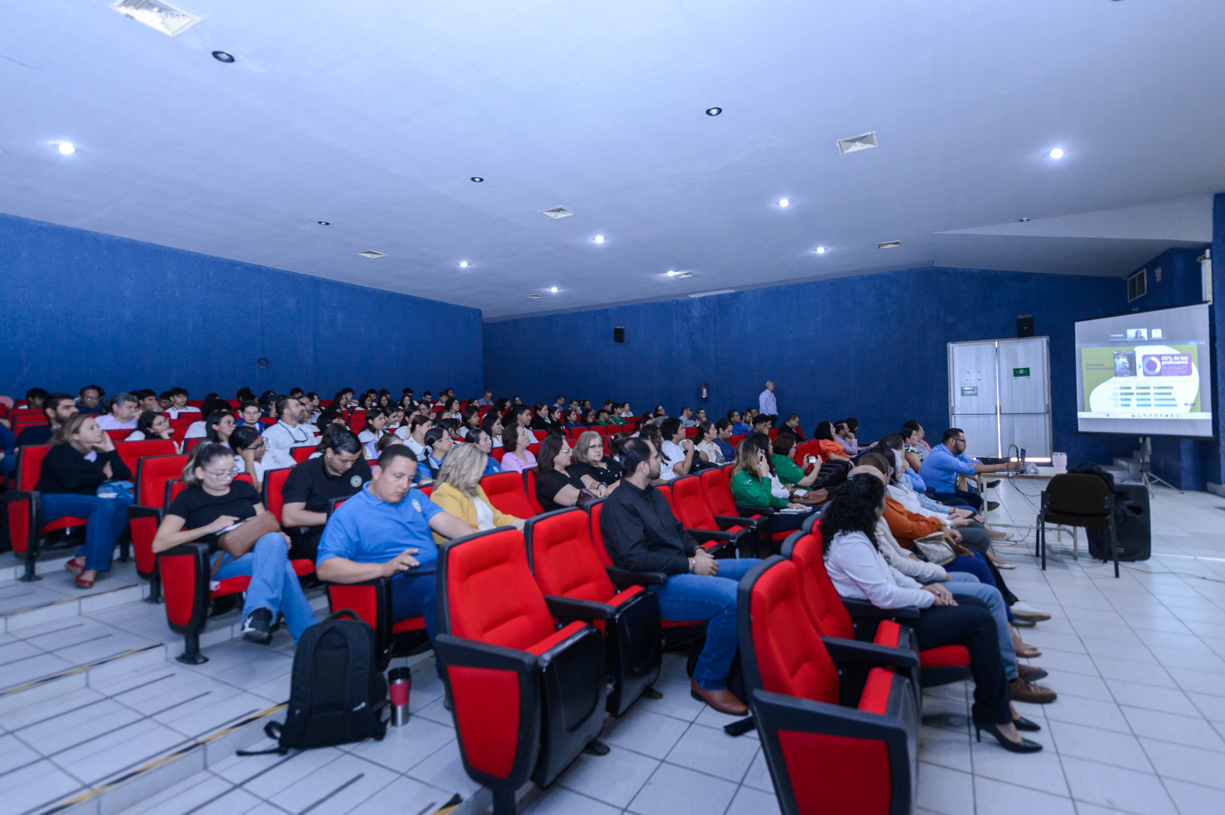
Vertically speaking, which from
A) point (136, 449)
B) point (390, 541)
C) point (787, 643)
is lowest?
point (787, 643)

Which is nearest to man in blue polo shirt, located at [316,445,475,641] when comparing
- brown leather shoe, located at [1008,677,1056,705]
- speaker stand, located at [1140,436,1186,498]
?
brown leather shoe, located at [1008,677,1056,705]

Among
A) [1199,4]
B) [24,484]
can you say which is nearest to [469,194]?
[24,484]

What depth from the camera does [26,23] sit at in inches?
141

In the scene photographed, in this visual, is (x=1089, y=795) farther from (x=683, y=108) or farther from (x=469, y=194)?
(x=469, y=194)

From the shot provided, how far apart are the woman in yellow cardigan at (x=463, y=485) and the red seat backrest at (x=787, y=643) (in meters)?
1.57

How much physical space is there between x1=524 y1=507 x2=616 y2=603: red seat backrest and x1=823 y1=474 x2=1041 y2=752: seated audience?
101 cm

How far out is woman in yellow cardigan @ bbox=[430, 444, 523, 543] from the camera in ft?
10.1

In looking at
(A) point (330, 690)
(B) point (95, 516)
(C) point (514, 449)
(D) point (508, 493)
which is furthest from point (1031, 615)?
(B) point (95, 516)

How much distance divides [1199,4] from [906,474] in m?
3.44

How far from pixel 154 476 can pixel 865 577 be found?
4129 mm

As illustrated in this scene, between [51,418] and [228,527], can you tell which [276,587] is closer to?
[228,527]

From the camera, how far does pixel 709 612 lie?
2652 millimetres

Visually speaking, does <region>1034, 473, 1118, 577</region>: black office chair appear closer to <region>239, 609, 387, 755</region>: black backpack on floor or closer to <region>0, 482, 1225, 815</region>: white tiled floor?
<region>0, 482, 1225, 815</region>: white tiled floor

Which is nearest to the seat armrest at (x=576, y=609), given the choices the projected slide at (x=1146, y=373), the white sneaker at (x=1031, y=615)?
the white sneaker at (x=1031, y=615)
